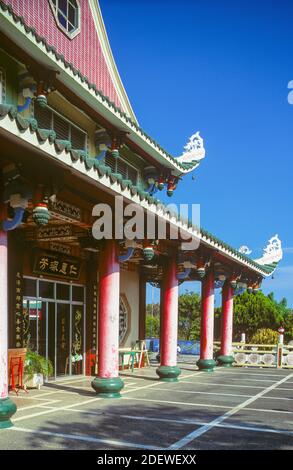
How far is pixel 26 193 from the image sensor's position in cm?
738

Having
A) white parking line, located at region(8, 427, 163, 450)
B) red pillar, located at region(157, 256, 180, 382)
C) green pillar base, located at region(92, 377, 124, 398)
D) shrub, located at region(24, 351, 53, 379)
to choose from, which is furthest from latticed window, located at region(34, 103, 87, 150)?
white parking line, located at region(8, 427, 163, 450)

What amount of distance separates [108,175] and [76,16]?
6.18 m

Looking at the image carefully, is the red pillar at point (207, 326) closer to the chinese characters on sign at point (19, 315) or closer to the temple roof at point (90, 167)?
the temple roof at point (90, 167)

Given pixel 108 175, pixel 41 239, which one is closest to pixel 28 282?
pixel 41 239

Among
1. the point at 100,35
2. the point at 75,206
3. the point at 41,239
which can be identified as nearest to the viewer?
the point at 75,206

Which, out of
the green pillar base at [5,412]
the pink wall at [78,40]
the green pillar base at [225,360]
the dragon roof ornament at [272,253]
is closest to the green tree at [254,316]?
the dragon roof ornament at [272,253]

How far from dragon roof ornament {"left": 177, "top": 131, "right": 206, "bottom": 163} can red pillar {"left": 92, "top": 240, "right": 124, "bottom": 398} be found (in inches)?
283

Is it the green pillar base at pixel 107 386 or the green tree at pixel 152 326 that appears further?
the green tree at pixel 152 326

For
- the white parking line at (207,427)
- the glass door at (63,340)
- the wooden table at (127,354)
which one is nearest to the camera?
the white parking line at (207,427)

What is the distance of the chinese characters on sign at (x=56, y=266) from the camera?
1228 centimetres

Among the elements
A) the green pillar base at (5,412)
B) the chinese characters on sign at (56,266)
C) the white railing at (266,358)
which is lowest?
the white railing at (266,358)

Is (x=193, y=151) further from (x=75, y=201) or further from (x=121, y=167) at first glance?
(x=75, y=201)

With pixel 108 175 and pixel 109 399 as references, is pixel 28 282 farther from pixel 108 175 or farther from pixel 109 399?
pixel 108 175

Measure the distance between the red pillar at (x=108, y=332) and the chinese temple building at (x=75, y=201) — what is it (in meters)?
0.02
